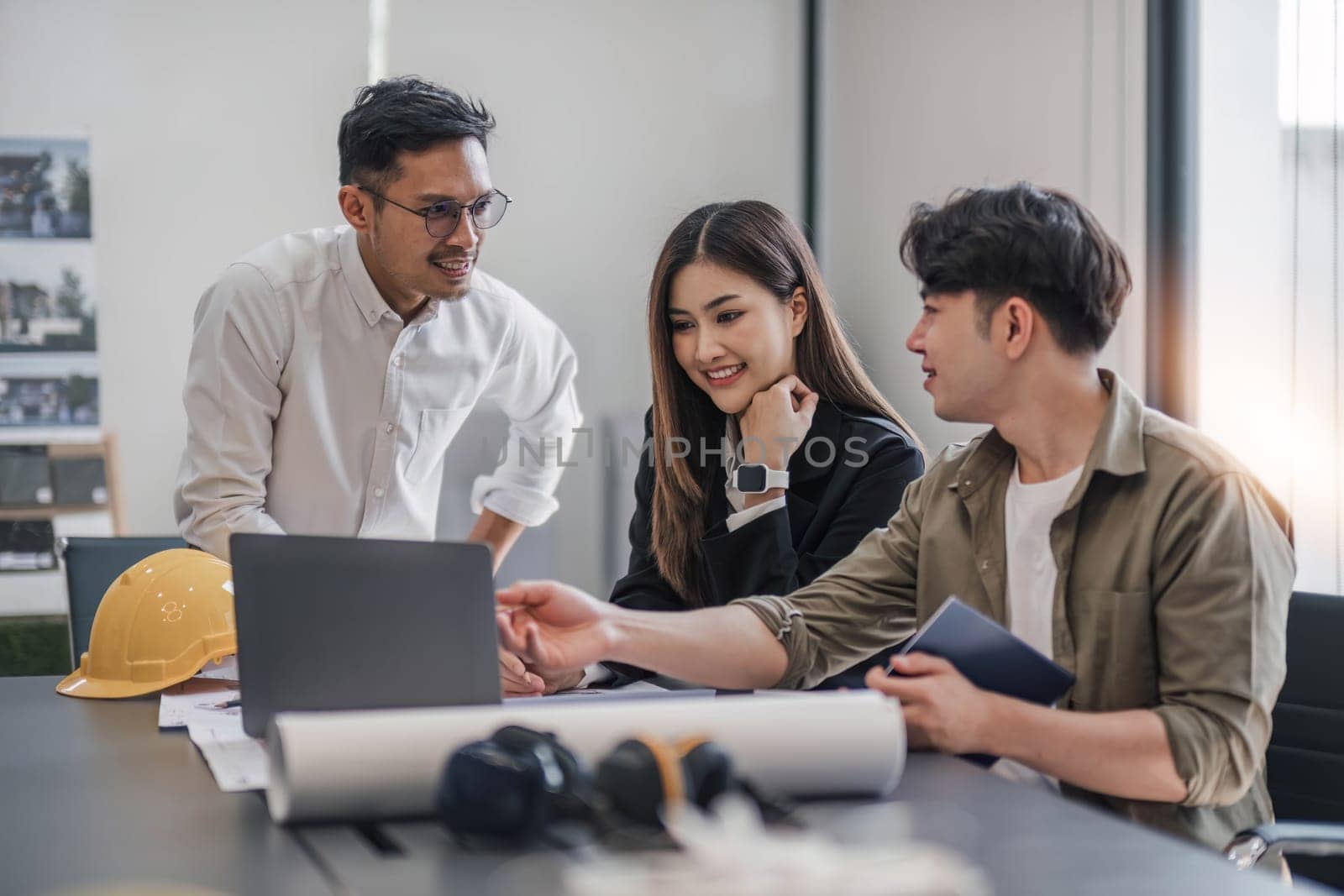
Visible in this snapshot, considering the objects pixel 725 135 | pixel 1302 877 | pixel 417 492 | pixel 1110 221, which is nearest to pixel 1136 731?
pixel 1302 877

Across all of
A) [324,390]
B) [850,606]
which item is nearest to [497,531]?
[324,390]

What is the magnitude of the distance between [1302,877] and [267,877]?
128 cm

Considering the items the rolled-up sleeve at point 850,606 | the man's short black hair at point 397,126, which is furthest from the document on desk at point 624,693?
the man's short black hair at point 397,126

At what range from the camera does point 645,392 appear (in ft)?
13.8

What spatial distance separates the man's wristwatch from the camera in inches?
88.9

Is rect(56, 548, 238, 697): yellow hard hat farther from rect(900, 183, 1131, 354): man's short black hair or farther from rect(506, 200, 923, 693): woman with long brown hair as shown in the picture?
rect(900, 183, 1131, 354): man's short black hair

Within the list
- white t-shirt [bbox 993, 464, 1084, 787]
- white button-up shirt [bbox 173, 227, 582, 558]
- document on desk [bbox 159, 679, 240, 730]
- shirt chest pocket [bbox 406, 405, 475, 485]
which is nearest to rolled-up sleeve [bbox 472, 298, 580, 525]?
white button-up shirt [bbox 173, 227, 582, 558]

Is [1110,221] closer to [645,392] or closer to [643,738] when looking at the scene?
[645,392]

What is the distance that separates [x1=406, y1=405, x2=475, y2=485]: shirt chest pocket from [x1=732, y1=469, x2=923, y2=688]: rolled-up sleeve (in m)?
1.38

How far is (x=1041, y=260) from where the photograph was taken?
158 cm

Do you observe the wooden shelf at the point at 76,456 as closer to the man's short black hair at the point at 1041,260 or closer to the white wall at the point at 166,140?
the white wall at the point at 166,140

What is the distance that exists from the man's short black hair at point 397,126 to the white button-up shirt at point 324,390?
8.5 inches

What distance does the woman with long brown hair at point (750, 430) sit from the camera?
7.27 feet

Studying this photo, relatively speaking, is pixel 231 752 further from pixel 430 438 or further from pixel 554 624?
pixel 430 438
